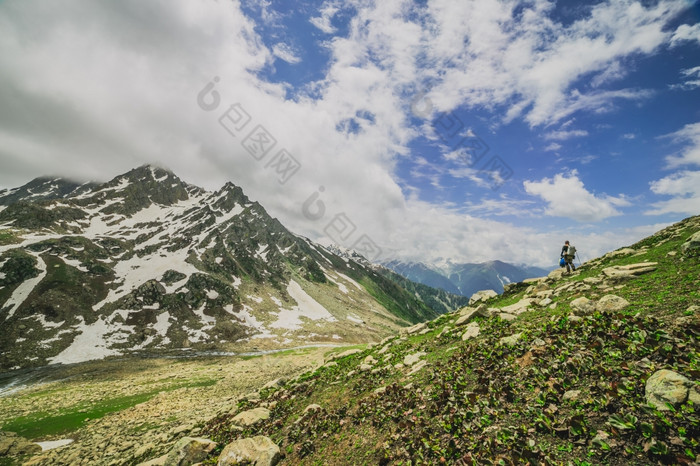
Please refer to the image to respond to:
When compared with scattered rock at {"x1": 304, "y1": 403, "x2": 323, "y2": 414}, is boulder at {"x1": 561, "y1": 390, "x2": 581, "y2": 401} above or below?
above

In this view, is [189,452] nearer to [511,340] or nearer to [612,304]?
[511,340]

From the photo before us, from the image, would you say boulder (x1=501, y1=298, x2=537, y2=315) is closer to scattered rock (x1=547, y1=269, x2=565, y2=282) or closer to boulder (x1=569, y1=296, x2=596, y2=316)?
boulder (x1=569, y1=296, x2=596, y2=316)

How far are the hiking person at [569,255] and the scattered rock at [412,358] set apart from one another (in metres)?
17.5

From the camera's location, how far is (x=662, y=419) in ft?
20.0

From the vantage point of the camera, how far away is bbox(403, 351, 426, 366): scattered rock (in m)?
16.2

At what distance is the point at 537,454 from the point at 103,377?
9534 centimetres

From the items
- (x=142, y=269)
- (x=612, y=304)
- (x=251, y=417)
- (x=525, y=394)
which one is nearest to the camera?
(x=525, y=394)

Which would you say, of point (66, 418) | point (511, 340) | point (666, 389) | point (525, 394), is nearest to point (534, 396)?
point (525, 394)

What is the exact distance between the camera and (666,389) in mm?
6488

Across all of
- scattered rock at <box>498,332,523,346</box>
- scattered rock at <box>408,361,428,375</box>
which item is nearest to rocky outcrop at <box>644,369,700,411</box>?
scattered rock at <box>498,332,523,346</box>

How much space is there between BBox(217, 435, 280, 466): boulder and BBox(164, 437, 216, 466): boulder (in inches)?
109

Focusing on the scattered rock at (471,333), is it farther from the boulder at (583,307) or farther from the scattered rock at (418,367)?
the boulder at (583,307)

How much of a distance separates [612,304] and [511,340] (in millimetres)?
4577

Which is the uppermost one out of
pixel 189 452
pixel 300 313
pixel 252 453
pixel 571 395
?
pixel 571 395
